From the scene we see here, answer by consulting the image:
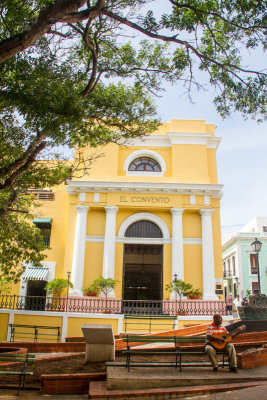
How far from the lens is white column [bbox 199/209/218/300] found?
58.1 ft

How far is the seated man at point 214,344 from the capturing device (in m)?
6.21

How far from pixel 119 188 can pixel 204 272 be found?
6233 millimetres

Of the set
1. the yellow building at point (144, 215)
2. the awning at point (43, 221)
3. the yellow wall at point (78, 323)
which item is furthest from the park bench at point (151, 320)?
the awning at point (43, 221)

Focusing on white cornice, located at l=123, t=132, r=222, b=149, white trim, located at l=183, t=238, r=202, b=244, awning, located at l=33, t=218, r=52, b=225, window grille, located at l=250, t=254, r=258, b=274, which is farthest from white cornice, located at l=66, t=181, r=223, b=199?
window grille, located at l=250, t=254, r=258, b=274

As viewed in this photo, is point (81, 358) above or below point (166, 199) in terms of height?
below

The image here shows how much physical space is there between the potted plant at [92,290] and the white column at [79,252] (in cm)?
25

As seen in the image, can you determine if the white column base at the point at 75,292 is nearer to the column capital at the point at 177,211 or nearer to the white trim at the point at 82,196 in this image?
the white trim at the point at 82,196

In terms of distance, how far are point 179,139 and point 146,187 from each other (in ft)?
13.1

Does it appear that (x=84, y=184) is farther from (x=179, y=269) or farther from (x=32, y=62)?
(x=32, y=62)

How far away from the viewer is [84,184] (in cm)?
1906

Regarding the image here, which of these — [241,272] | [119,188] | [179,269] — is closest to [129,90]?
[119,188]

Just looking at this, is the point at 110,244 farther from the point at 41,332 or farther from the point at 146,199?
the point at 41,332

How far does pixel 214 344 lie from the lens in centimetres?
655

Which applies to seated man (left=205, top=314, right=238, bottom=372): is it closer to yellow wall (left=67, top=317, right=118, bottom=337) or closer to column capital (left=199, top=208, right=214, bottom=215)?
yellow wall (left=67, top=317, right=118, bottom=337)
